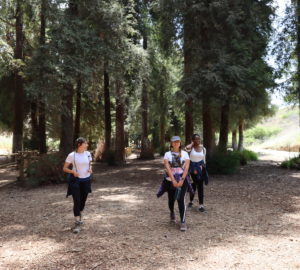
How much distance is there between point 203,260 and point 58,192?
23.1ft

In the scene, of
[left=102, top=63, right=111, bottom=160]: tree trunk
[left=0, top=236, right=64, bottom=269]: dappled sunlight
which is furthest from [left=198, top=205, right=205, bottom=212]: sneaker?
[left=102, top=63, right=111, bottom=160]: tree trunk

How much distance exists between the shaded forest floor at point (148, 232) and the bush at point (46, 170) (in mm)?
1479

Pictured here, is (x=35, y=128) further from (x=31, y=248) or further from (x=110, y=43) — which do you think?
(x=31, y=248)

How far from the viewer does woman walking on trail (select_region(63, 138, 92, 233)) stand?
20.7 ft

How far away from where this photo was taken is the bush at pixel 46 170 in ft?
40.5

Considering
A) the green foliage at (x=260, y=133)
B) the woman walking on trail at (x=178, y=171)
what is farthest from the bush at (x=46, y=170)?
the green foliage at (x=260, y=133)

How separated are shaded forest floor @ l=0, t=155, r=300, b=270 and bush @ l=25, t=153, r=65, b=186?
1479mm

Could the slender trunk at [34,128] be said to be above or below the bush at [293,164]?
above

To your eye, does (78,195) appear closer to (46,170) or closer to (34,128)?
(46,170)

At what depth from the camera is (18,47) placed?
18938mm

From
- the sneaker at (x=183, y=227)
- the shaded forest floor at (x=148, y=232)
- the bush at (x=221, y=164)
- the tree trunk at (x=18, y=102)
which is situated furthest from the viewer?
the tree trunk at (x=18, y=102)

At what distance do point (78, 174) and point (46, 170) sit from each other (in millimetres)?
6828

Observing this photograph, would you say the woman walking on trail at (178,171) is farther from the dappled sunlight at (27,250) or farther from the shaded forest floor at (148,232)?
the dappled sunlight at (27,250)

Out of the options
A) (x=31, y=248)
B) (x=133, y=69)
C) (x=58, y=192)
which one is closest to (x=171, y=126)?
(x=133, y=69)
